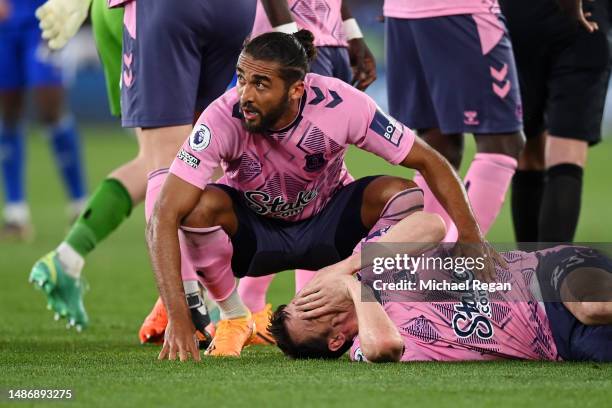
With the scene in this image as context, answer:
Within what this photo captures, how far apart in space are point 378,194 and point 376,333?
2.57ft

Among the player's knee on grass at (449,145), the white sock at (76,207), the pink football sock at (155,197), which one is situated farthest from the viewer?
the white sock at (76,207)

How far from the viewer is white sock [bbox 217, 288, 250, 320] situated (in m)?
4.46

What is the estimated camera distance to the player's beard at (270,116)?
13.6ft

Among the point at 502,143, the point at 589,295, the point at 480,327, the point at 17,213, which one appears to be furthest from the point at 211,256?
the point at 17,213

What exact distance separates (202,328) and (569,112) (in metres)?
2.04

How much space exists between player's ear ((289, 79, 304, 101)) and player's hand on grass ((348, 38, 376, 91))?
4.33ft

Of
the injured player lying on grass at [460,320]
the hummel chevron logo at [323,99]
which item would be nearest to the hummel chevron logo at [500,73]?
the hummel chevron logo at [323,99]

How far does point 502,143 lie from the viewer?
5.18 meters

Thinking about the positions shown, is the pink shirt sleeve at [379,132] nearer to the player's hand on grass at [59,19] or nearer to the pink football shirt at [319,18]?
the pink football shirt at [319,18]

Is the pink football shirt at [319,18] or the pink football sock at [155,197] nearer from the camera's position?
the pink football sock at [155,197]

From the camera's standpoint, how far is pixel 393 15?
17.5 feet

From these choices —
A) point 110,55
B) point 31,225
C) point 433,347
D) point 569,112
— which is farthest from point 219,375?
point 31,225

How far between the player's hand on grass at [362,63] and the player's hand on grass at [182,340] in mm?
1879

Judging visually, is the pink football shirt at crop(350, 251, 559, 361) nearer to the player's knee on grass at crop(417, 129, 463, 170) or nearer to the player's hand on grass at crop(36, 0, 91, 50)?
the player's knee on grass at crop(417, 129, 463, 170)
